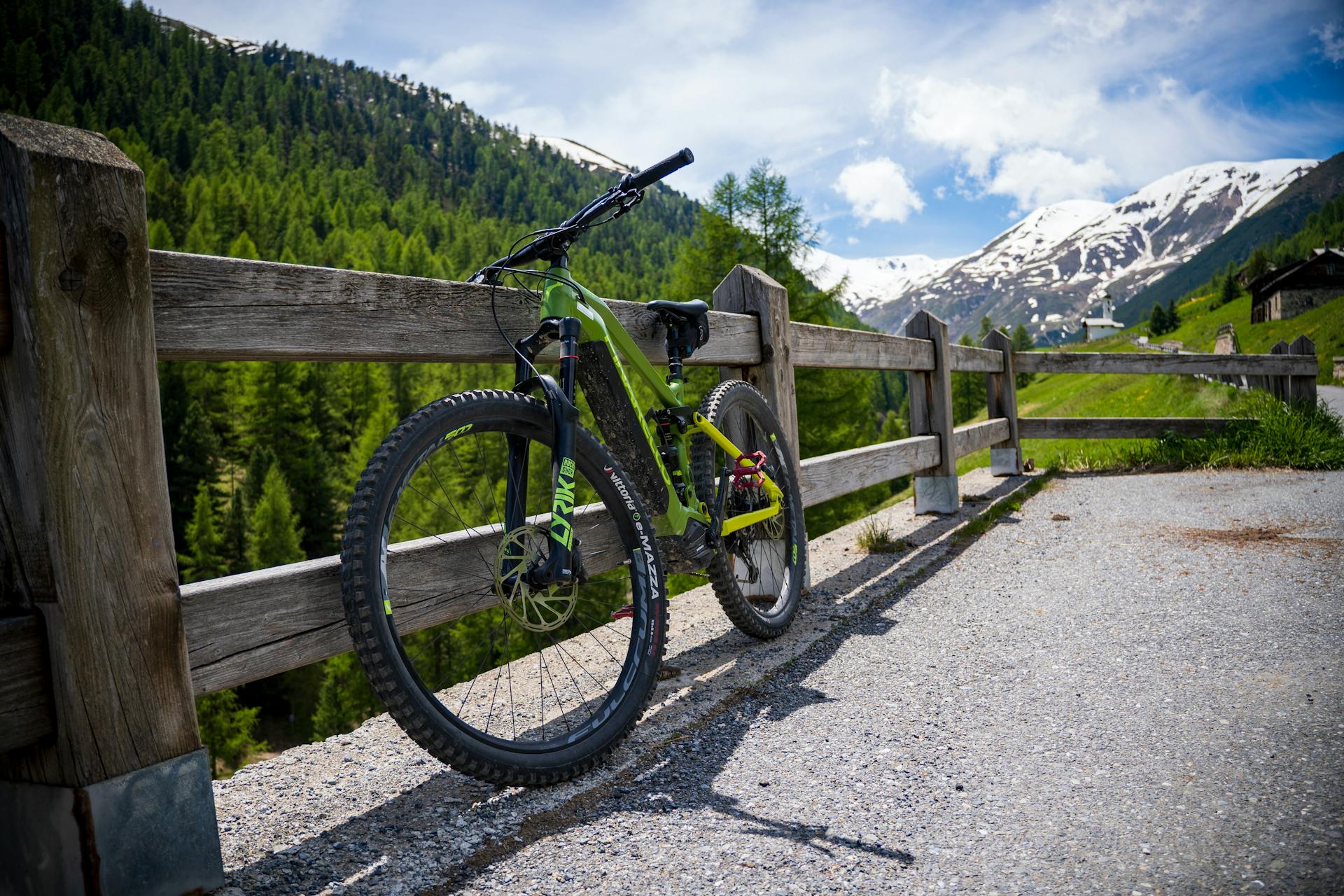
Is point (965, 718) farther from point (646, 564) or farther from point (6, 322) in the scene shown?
point (6, 322)

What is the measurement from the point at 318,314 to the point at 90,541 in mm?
Result: 829

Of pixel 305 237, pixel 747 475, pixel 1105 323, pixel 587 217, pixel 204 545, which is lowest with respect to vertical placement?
pixel 204 545

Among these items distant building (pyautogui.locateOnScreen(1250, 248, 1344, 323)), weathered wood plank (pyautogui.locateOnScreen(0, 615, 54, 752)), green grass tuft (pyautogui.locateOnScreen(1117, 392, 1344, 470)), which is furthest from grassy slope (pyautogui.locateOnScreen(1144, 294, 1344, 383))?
weathered wood plank (pyautogui.locateOnScreen(0, 615, 54, 752))

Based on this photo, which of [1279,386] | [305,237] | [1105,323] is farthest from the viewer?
[1105,323]

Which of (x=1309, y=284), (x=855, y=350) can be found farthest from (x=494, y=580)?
(x=1309, y=284)

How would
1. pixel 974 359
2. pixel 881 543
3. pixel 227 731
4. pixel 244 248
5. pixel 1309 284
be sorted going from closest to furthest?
pixel 881 543, pixel 974 359, pixel 227 731, pixel 244 248, pixel 1309 284

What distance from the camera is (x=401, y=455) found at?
2143 millimetres

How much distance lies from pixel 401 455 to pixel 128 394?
1.92ft

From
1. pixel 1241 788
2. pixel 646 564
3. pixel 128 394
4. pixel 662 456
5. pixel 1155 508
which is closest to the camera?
pixel 128 394

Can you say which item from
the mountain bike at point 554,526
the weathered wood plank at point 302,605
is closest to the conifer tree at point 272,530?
the mountain bike at point 554,526

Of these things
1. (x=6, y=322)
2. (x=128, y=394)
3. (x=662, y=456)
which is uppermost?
(x=6, y=322)

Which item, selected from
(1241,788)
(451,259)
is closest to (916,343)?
(1241,788)

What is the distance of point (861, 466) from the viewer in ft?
18.1

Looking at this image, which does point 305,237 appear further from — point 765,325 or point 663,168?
point 663,168
